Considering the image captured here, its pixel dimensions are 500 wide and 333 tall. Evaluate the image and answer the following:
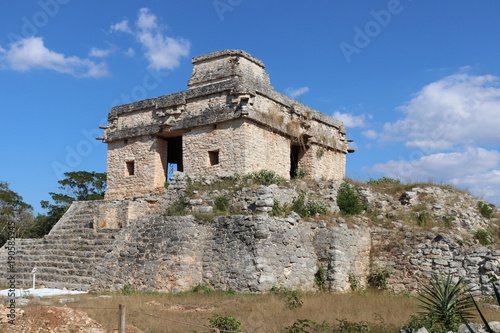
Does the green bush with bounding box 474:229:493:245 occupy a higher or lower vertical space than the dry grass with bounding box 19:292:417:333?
higher

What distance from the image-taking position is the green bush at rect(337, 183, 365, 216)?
1614 centimetres

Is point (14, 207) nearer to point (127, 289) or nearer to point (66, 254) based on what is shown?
point (66, 254)

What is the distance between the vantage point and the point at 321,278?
1362 cm

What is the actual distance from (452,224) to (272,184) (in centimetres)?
595

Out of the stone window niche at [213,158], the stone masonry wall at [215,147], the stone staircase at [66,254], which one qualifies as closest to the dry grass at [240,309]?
the stone staircase at [66,254]

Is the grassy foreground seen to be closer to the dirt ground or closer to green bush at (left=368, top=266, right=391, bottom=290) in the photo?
the dirt ground

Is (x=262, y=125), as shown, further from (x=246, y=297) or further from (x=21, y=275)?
(x=21, y=275)

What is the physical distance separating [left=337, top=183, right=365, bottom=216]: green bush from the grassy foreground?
4.16 meters

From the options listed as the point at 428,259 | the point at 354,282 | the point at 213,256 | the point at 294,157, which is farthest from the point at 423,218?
the point at 213,256

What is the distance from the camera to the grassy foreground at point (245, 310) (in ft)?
29.0

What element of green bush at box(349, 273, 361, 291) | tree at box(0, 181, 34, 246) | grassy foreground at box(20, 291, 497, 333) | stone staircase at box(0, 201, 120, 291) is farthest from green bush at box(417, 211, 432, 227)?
tree at box(0, 181, 34, 246)

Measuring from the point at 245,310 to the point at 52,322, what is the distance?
3858mm

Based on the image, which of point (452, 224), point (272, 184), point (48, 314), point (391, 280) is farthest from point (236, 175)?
point (48, 314)

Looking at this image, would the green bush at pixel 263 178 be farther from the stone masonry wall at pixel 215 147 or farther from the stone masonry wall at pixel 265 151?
the stone masonry wall at pixel 215 147
